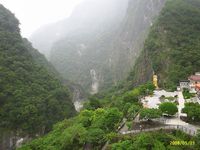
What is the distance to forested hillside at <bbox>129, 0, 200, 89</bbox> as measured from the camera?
65.8m

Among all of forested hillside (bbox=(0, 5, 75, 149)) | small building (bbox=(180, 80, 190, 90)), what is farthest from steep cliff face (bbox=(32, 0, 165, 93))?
small building (bbox=(180, 80, 190, 90))

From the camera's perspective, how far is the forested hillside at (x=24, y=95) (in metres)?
63.3

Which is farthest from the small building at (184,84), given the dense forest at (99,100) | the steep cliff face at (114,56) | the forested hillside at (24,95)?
the steep cliff face at (114,56)

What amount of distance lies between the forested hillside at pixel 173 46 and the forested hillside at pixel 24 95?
864 inches

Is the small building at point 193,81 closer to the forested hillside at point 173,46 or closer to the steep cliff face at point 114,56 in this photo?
the forested hillside at point 173,46

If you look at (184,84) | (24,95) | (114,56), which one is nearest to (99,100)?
(24,95)

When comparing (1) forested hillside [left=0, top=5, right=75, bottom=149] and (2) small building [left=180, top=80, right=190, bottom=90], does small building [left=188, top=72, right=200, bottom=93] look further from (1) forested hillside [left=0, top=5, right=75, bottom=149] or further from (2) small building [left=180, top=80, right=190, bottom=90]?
(1) forested hillside [left=0, top=5, right=75, bottom=149]

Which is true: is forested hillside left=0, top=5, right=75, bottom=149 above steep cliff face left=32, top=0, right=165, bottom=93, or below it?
below

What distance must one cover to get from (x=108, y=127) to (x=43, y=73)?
48217 mm

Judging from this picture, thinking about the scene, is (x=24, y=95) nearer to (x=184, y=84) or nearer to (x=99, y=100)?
(x=99, y=100)

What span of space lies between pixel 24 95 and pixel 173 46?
3272 centimetres

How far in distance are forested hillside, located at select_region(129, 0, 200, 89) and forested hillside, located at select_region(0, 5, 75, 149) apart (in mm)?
21937

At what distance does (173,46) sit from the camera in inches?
2945

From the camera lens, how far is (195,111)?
36.8 meters
